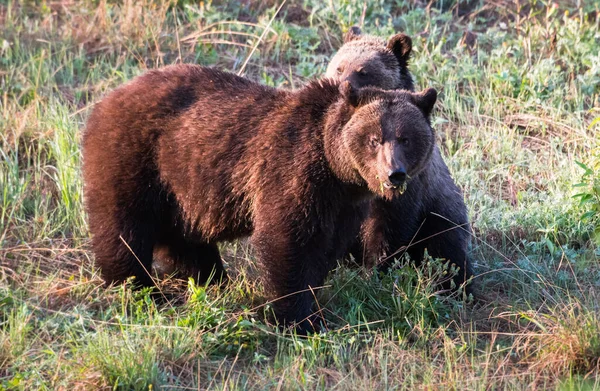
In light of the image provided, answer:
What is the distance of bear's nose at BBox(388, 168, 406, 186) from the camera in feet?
18.1

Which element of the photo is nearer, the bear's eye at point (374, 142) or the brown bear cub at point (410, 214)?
the bear's eye at point (374, 142)

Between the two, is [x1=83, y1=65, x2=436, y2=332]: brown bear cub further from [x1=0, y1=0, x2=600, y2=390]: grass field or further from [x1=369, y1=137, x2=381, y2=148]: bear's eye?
[x1=0, y1=0, x2=600, y2=390]: grass field

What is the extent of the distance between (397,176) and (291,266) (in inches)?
33.8

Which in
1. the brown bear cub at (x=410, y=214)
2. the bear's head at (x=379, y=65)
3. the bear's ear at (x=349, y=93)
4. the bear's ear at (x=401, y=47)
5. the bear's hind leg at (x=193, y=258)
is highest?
the bear's ear at (x=349, y=93)

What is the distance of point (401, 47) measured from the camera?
25.7ft

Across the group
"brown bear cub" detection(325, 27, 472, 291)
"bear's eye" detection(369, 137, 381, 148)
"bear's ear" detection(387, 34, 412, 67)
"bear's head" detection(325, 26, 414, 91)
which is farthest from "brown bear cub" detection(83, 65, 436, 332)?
"bear's ear" detection(387, 34, 412, 67)

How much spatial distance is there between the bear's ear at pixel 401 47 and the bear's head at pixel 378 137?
1943mm

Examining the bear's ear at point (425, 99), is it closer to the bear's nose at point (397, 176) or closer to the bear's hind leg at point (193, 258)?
the bear's nose at point (397, 176)

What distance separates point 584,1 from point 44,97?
19.4 feet

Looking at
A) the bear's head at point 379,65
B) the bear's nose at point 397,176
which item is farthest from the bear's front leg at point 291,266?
the bear's head at point 379,65

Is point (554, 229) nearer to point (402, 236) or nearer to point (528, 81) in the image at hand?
point (402, 236)

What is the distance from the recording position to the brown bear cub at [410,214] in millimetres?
6758

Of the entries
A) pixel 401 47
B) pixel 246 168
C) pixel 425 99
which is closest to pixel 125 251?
pixel 246 168

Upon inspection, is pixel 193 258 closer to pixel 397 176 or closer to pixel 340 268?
pixel 340 268
